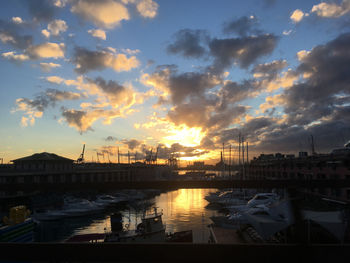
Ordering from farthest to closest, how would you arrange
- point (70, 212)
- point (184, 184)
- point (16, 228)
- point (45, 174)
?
point (45, 174) → point (70, 212) → point (16, 228) → point (184, 184)

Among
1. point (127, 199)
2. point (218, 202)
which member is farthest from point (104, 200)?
point (218, 202)

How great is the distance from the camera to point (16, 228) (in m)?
5.27

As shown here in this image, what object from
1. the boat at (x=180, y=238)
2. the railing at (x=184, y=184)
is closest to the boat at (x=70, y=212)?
the boat at (x=180, y=238)

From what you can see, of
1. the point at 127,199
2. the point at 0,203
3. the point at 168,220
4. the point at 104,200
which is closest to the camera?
the point at 168,220

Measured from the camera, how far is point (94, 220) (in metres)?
36.6

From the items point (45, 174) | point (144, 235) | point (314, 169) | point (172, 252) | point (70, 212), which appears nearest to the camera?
point (172, 252)

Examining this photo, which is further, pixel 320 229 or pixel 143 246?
pixel 320 229

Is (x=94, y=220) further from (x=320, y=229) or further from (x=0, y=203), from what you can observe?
(x=320, y=229)

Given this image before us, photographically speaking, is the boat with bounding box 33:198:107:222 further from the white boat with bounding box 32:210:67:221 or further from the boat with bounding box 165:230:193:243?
the boat with bounding box 165:230:193:243

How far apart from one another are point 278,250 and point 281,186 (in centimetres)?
55

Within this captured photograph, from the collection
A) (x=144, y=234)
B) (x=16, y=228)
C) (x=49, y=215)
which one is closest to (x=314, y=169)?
(x=144, y=234)

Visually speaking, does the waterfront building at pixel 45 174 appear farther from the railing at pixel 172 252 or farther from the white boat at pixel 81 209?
the white boat at pixel 81 209

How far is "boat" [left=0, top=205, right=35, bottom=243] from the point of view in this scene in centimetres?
498

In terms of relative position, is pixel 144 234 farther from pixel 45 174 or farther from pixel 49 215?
pixel 45 174
